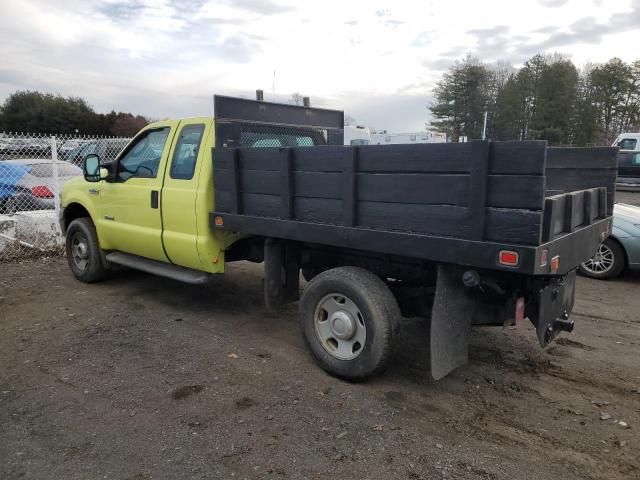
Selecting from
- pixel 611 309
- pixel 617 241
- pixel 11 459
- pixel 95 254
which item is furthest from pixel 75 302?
pixel 617 241

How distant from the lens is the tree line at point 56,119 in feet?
169

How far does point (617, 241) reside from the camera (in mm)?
6586

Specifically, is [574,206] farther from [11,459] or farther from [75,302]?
[75,302]

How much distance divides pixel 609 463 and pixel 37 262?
26.0 ft

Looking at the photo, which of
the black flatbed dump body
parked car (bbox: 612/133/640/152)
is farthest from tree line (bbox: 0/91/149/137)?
the black flatbed dump body

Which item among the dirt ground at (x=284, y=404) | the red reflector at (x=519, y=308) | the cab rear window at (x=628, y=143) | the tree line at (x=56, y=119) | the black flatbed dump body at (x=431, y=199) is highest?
the tree line at (x=56, y=119)

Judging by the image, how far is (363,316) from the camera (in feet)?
11.8

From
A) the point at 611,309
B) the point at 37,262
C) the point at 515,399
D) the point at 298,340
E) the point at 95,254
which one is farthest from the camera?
the point at 37,262

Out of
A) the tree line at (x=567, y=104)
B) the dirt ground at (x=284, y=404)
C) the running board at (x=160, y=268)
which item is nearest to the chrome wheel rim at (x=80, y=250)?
the running board at (x=160, y=268)

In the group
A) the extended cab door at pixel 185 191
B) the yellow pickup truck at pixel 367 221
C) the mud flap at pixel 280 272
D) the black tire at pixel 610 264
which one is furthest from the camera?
the black tire at pixel 610 264

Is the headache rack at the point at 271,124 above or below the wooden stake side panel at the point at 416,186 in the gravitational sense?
above

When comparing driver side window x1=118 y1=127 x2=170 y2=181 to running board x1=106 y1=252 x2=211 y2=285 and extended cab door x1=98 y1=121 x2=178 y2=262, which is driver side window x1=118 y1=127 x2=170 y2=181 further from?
running board x1=106 y1=252 x2=211 y2=285

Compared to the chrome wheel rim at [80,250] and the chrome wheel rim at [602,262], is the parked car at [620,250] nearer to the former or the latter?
the chrome wheel rim at [602,262]

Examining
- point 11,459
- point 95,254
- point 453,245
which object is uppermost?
point 453,245
